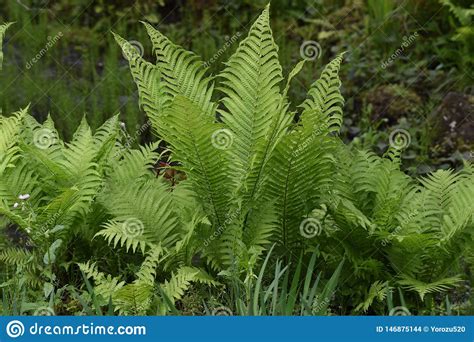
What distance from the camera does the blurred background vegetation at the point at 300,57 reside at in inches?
294

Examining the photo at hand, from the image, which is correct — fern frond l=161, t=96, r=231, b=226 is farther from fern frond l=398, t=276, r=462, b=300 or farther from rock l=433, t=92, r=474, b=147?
rock l=433, t=92, r=474, b=147

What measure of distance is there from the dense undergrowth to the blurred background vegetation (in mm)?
Answer: 1824

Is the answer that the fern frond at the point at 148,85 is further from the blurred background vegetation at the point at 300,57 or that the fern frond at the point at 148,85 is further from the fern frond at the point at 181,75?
the blurred background vegetation at the point at 300,57

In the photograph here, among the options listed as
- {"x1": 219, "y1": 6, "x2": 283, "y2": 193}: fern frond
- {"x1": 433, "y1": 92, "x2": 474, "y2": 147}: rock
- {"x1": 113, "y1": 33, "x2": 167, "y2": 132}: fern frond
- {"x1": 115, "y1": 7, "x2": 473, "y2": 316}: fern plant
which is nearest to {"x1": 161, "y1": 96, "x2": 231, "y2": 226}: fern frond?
{"x1": 115, "y1": 7, "x2": 473, "y2": 316}: fern plant

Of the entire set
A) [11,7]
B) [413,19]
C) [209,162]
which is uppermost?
[413,19]

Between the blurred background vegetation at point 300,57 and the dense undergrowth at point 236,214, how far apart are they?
1824 mm

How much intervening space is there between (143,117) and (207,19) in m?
1.67

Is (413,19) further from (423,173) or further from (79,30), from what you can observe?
(79,30)

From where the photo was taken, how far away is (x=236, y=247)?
479 cm

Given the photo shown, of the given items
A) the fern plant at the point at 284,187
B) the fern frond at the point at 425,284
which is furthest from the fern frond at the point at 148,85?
the fern frond at the point at 425,284

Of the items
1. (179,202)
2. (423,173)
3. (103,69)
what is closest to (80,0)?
(103,69)

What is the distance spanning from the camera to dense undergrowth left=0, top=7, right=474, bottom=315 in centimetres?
474

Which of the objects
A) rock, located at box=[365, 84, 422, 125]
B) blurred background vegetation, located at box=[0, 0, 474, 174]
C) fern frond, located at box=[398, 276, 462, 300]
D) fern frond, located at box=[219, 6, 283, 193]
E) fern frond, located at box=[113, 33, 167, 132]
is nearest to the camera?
Result: fern frond, located at box=[398, 276, 462, 300]

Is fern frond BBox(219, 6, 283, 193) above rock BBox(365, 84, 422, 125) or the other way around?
the other way around
